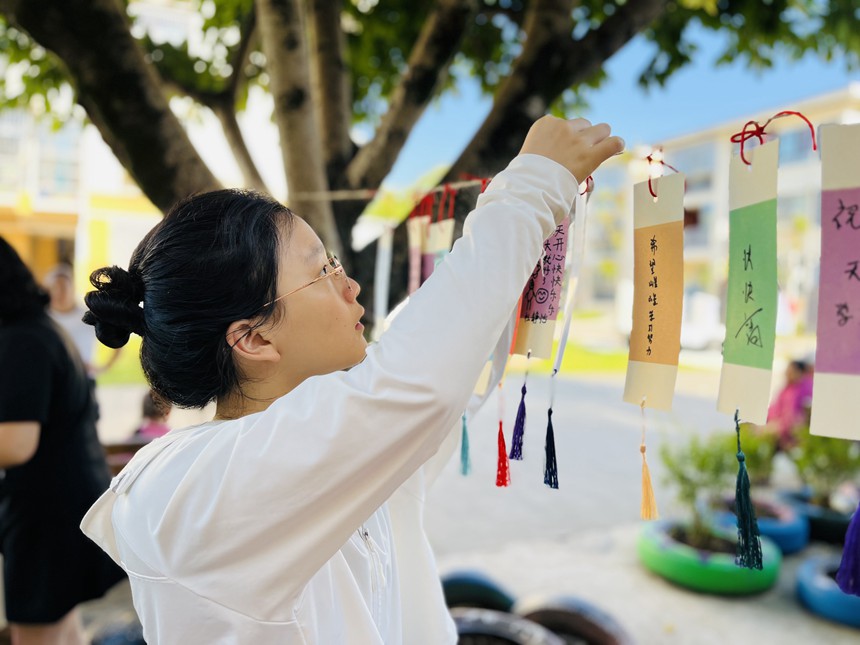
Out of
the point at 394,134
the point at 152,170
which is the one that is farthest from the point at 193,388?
the point at 394,134

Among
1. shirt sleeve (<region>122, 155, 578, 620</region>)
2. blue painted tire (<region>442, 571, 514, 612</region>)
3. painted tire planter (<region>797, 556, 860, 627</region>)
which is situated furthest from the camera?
painted tire planter (<region>797, 556, 860, 627</region>)

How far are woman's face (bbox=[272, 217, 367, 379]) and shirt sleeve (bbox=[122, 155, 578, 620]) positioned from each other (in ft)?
0.75

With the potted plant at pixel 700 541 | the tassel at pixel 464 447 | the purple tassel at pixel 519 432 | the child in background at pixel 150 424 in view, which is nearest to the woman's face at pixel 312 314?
the purple tassel at pixel 519 432

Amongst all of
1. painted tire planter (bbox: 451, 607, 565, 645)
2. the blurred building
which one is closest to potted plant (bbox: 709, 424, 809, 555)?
painted tire planter (bbox: 451, 607, 565, 645)

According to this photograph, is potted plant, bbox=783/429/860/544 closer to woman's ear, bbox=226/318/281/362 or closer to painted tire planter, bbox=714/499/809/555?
painted tire planter, bbox=714/499/809/555

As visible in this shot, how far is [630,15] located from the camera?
2613 millimetres

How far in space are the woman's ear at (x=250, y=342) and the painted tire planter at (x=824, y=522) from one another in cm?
508

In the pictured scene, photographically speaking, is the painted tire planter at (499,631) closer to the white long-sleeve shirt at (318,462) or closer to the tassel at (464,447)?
the tassel at (464,447)

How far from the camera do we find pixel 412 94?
2.80 metres

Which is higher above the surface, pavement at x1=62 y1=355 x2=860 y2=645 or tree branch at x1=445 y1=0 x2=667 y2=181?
tree branch at x1=445 y1=0 x2=667 y2=181

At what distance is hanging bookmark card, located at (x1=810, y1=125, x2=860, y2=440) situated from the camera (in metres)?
0.94

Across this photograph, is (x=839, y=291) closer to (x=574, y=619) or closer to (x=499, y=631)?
(x=499, y=631)

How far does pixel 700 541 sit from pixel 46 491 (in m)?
3.75

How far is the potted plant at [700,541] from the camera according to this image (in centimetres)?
405
